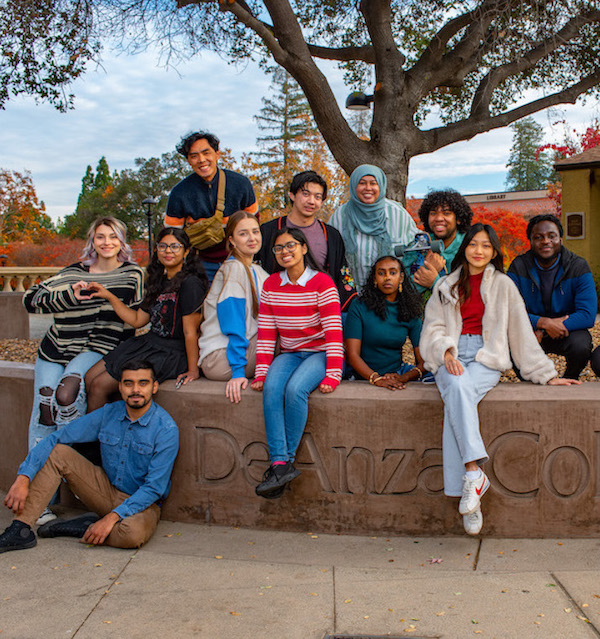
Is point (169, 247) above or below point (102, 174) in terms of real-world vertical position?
below

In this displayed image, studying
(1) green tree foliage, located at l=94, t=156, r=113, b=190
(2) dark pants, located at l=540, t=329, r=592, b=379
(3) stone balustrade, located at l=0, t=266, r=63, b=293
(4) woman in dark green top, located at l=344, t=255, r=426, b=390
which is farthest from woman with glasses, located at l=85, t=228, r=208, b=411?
(1) green tree foliage, located at l=94, t=156, r=113, b=190

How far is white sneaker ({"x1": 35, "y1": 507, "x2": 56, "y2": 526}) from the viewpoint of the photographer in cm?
404

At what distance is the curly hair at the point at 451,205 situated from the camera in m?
4.51

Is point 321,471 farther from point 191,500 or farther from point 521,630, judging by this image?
point 521,630

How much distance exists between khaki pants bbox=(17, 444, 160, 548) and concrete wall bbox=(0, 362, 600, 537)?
0.35 meters

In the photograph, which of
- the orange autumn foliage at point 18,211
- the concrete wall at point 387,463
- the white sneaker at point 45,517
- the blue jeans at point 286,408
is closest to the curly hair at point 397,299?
the concrete wall at point 387,463

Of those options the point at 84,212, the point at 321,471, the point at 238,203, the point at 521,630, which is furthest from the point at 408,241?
the point at 84,212

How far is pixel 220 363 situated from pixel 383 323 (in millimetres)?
1047

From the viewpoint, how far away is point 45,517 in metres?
4.09

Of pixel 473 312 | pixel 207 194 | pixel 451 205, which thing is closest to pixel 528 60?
pixel 451 205

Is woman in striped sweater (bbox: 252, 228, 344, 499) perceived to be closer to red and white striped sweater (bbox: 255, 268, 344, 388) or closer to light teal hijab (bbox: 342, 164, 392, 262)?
red and white striped sweater (bbox: 255, 268, 344, 388)

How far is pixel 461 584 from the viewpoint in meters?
3.17

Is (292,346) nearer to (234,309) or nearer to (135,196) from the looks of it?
(234,309)

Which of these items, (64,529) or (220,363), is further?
(220,363)
